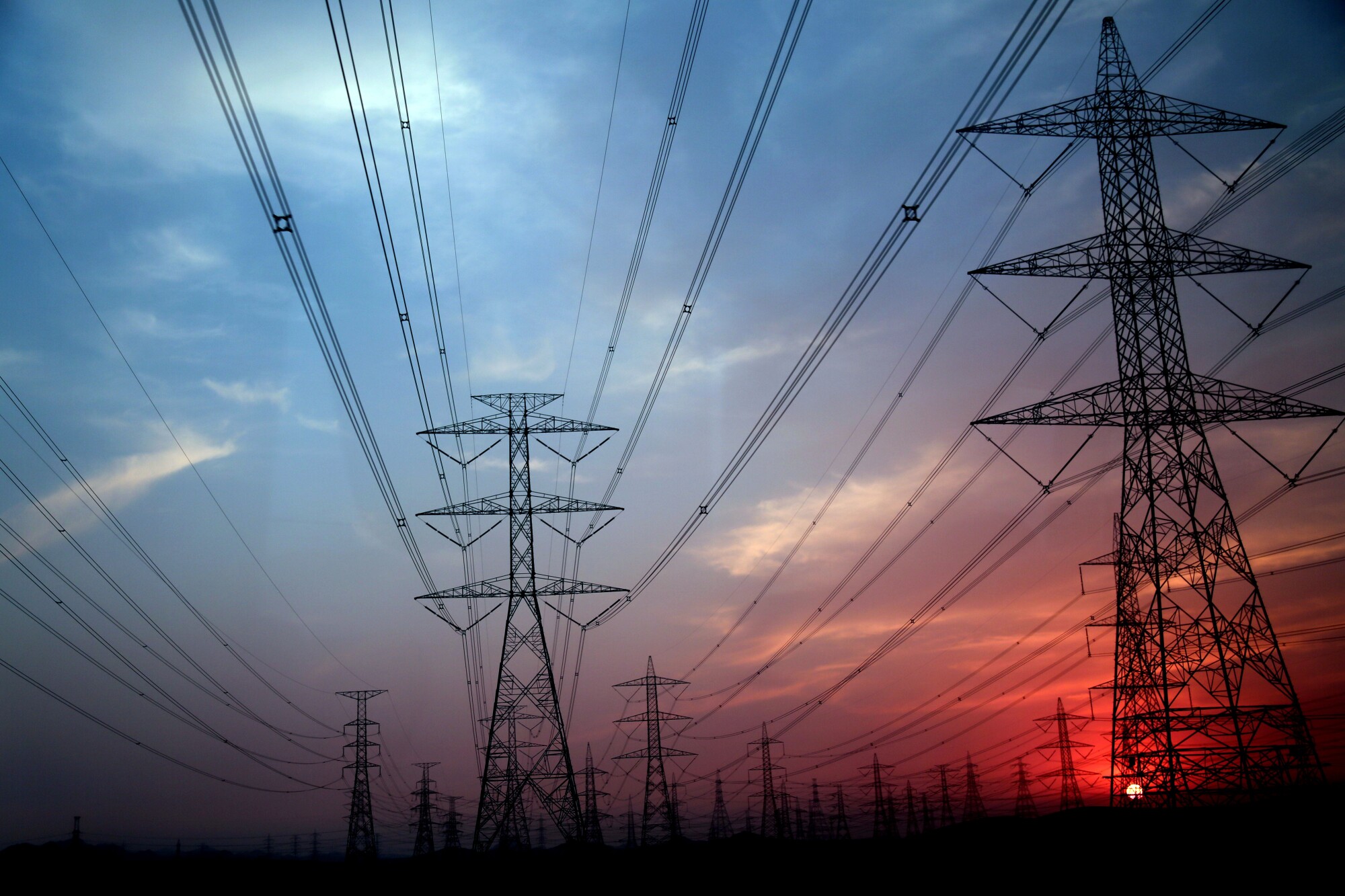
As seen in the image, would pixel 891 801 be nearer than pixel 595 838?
No

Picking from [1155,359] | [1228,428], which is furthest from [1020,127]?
[1228,428]

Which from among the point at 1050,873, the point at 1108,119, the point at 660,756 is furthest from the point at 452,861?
the point at 1108,119

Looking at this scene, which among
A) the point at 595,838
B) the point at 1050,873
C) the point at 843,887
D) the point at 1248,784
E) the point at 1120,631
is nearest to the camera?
the point at 1050,873

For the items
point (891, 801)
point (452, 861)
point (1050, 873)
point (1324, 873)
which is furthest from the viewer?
point (891, 801)

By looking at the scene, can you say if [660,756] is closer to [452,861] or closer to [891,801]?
[452,861]

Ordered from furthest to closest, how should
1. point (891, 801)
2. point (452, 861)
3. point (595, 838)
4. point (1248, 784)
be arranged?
point (891, 801)
point (595, 838)
point (452, 861)
point (1248, 784)

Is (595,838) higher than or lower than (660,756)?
lower

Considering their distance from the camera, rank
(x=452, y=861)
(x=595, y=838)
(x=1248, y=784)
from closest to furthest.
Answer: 1. (x=1248, y=784)
2. (x=452, y=861)
3. (x=595, y=838)

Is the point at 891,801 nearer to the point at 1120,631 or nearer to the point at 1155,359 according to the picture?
the point at 1120,631

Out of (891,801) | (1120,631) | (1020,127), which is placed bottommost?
(891,801)
